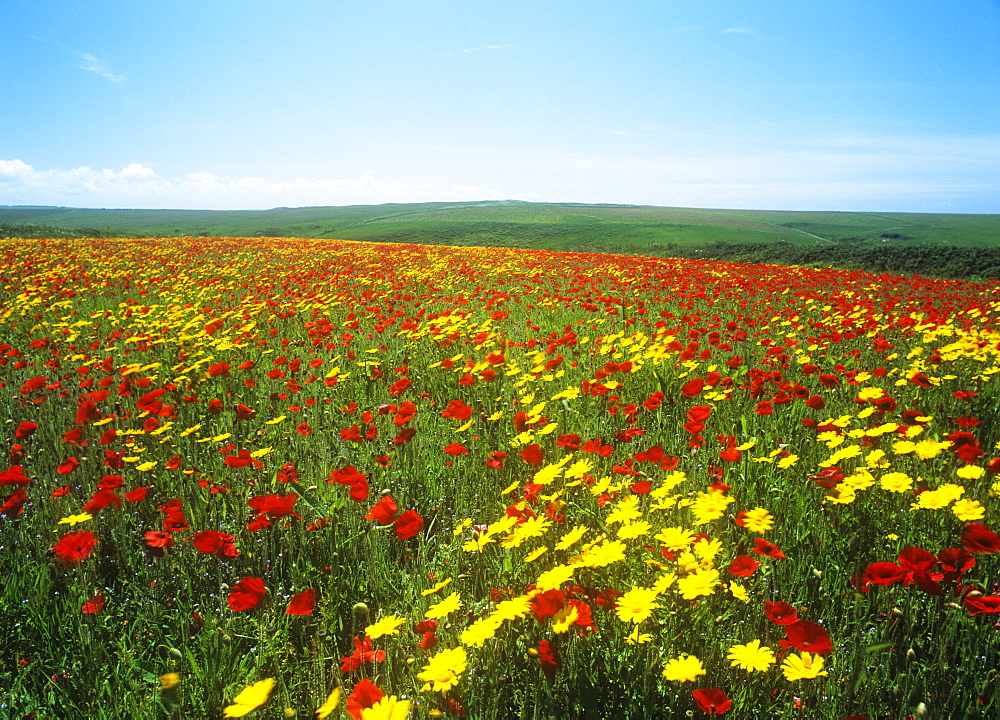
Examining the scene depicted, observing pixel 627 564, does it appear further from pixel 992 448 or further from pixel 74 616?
pixel 992 448

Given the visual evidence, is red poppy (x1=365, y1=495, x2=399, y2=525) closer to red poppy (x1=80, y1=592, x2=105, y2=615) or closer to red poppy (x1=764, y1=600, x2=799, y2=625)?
red poppy (x1=80, y1=592, x2=105, y2=615)

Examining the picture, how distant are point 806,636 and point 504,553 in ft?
3.76

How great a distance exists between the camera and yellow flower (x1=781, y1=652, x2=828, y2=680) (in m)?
1.27

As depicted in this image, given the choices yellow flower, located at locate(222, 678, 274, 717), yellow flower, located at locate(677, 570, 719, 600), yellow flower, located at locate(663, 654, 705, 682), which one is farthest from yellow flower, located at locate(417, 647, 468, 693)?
yellow flower, located at locate(677, 570, 719, 600)

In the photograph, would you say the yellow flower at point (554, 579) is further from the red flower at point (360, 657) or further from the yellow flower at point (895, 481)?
the yellow flower at point (895, 481)

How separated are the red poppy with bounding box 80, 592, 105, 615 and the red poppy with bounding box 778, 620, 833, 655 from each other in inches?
83.8

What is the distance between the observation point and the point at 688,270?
1248 centimetres

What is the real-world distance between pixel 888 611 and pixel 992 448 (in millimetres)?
2208

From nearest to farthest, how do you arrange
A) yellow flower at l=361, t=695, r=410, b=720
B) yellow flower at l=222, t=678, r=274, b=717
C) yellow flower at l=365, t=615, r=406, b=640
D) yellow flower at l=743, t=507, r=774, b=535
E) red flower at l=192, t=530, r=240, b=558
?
yellow flower at l=361, t=695, r=410, b=720 → yellow flower at l=222, t=678, r=274, b=717 → yellow flower at l=365, t=615, r=406, b=640 → red flower at l=192, t=530, r=240, b=558 → yellow flower at l=743, t=507, r=774, b=535

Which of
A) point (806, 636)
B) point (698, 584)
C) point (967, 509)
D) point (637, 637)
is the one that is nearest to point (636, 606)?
point (637, 637)

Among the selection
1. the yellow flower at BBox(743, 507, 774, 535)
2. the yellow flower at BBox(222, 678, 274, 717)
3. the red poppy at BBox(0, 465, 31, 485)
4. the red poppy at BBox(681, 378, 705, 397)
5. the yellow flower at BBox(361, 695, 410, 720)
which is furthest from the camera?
the red poppy at BBox(681, 378, 705, 397)

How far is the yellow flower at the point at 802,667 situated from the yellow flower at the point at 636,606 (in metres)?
0.34

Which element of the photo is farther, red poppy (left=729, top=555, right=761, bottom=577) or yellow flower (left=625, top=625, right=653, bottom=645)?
red poppy (left=729, top=555, right=761, bottom=577)

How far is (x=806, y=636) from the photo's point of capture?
1.31 metres
